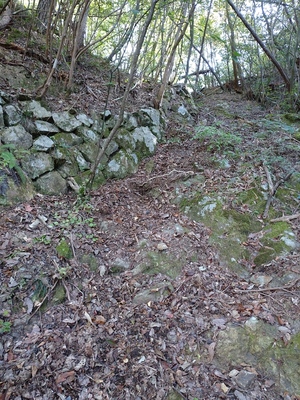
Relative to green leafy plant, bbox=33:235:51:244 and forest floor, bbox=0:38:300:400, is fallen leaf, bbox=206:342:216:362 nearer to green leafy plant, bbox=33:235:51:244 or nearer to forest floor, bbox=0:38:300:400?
forest floor, bbox=0:38:300:400

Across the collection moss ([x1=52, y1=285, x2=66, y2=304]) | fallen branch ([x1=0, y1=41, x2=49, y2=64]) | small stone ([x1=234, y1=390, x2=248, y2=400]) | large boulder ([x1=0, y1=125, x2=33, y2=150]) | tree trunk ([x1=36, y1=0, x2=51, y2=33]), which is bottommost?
small stone ([x1=234, y1=390, x2=248, y2=400])

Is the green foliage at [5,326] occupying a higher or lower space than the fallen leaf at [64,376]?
higher

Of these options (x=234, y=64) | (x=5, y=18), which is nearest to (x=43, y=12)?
(x=5, y=18)

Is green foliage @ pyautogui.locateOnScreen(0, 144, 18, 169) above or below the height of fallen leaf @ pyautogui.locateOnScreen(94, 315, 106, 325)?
above

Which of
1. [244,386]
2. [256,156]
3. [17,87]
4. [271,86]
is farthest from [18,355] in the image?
[271,86]

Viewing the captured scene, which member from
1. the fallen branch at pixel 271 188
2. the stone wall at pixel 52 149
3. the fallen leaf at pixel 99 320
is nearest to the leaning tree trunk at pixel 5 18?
the stone wall at pixel 52 149

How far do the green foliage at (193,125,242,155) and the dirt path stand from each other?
3.38 ft

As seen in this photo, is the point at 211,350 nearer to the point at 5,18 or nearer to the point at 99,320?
the point at 99,320

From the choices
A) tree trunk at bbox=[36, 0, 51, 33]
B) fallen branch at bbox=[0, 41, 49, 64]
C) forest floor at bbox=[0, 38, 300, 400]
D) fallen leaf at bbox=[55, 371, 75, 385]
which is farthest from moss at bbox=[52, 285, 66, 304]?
tree trunk at bbox=[36, 0, 51, 33]

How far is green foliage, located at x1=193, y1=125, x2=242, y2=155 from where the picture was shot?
5.51 metres

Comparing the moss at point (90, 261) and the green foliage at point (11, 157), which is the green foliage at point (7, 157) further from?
the moss at point (90, 261)

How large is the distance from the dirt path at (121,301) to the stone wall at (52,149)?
0.34 meters

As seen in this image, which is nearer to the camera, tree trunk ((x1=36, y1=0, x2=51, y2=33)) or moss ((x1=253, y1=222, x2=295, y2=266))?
moss ((x1=253, y1=222, x2=295, y2=266))

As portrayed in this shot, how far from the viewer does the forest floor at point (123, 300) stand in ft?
7.64
